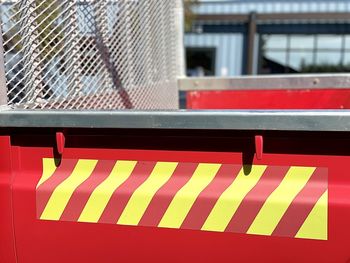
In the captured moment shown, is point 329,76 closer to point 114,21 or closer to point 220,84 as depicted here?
point 220,84

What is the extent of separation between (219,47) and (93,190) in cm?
1894

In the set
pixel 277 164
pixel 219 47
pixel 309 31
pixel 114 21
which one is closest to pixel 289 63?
pixel 309 31

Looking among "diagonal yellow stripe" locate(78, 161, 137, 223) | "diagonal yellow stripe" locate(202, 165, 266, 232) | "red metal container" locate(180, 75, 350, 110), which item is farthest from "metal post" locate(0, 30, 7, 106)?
"red metal container" locate(180, 75, 350, 110)

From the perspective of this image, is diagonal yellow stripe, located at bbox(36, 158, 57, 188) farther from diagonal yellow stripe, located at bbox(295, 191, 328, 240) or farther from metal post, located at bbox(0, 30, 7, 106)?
diagonal yellow stripe, located at bbox(295, 191, 328, 240)

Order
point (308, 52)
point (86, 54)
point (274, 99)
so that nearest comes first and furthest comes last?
1. point (86, 54)
2. point (274, 99)
3. point (308, 52)

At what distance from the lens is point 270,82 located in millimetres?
3904

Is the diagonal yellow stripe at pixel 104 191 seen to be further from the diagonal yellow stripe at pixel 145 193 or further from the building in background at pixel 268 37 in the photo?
the building in background at pixel 268 37

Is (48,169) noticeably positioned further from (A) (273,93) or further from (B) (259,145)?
(A) (273,93)

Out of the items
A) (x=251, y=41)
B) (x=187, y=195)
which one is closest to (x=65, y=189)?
(x=187, y=195)

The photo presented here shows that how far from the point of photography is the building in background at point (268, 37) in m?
18.5

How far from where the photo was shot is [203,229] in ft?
4.89

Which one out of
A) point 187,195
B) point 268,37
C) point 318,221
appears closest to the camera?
point 318,221

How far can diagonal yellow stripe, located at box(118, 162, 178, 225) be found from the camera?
1.53 meters

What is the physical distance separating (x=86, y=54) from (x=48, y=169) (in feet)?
3.05
